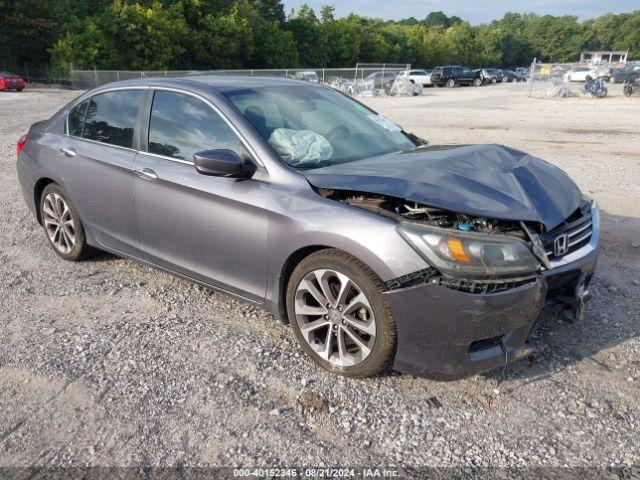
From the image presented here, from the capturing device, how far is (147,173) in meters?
3.88

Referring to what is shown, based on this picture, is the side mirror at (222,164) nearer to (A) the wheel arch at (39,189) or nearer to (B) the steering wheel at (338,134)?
(B) the steering wheel at (338,134)

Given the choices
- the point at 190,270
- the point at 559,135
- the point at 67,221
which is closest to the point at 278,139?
the point at 190,270

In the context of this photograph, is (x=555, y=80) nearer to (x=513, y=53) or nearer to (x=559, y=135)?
(x=559, y=135)

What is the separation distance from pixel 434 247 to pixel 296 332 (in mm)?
1082

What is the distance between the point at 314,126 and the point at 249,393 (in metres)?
1.93

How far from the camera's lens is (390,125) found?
450 centimetres

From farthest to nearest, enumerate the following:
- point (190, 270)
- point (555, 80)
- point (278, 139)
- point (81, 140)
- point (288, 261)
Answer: point (555, 80) → point (81, 140) → point (190, 270) → point (278, 139) → point (288, 261)

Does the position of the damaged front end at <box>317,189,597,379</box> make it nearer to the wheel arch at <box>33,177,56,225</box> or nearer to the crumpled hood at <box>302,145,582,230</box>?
the crumpled hood at <box>302,145,582,230</box>

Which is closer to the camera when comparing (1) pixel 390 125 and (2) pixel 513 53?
(1) pixel 390 125

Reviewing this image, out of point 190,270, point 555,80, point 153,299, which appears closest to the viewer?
point 190,270

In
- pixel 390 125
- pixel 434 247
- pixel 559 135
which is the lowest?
pixel 559 135

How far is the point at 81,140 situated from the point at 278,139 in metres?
2.09

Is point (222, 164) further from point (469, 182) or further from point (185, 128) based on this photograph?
point (469, 182)

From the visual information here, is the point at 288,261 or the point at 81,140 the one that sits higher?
the point at 81,140
